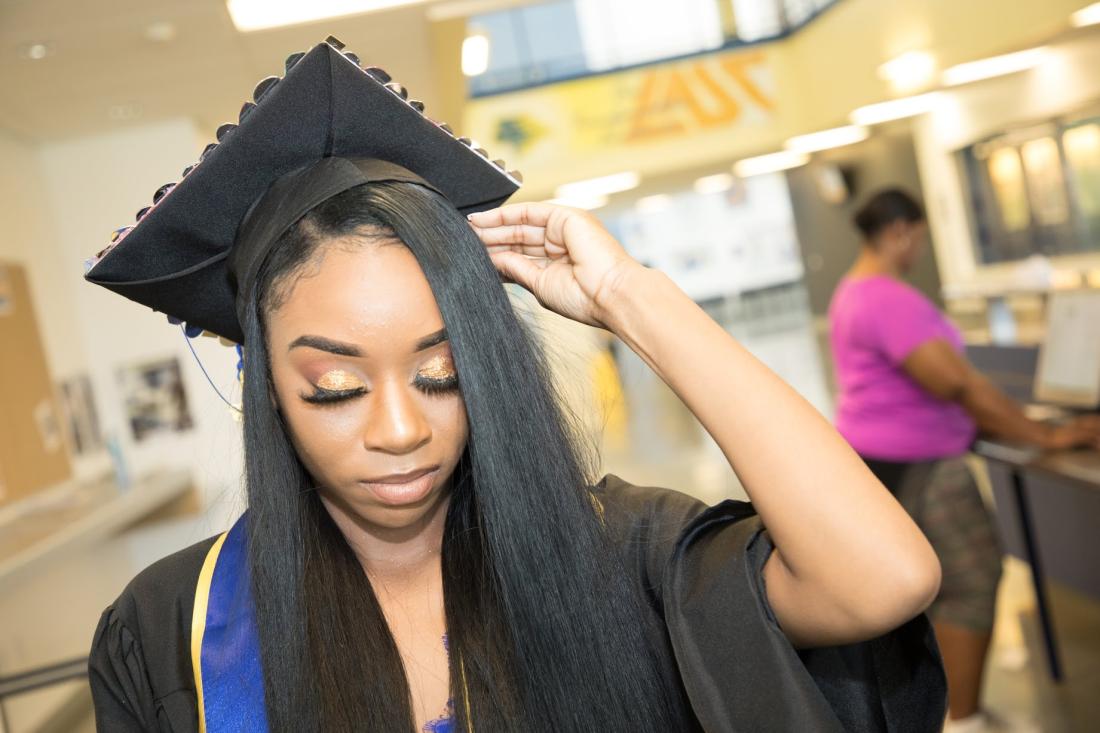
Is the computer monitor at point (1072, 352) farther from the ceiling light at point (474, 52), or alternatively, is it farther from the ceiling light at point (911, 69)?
the ceiling light at point (911, 69)

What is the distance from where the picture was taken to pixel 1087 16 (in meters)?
6.71

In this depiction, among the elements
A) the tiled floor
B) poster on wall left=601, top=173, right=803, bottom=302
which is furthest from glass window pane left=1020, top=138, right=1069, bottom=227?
poster on wall left=601, top=173, right=803, bottom=302

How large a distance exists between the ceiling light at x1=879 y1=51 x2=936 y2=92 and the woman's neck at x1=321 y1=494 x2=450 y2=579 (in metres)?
8.49

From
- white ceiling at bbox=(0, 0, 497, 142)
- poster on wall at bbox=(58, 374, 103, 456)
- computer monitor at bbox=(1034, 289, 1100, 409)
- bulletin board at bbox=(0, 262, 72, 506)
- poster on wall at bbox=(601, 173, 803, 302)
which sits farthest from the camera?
poster on wall at bbox=(601, 173, 803, 302)

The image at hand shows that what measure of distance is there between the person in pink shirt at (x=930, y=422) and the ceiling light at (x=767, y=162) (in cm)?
932

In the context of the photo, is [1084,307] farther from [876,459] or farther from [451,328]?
[451,328]

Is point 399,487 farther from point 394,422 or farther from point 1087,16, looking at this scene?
point 1087,16

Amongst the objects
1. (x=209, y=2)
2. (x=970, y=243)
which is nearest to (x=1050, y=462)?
(x=209, y=2)

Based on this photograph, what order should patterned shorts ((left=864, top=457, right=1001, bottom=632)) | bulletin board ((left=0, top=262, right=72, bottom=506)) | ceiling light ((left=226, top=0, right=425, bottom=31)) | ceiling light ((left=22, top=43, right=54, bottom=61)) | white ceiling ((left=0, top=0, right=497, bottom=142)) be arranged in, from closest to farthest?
patterned shorts ((left=864, top=457, right=1001, bottom=632)), white ceiling ((left=0, top=0, right=497, bottom=142)), ceiling light ((left=22, top=43, right=54, bottom=61)), ceiling light ((left=226, top=0, right=425, bottom=31)), bulletin board ((left=0, top=262, right=72, bottom=506))

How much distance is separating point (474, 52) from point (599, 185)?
764 centimetres

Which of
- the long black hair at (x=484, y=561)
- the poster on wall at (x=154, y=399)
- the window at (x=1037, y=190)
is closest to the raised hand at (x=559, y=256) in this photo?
the long black hair at (x=484, y=561)

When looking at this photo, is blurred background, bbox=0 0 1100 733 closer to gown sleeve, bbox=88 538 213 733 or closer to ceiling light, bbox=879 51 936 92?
ceiling light, bbox=879 51 936 92

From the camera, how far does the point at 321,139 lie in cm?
122

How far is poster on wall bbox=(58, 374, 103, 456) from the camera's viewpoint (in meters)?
5.44
